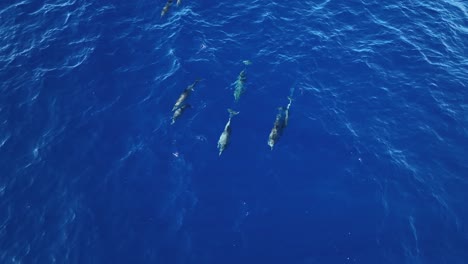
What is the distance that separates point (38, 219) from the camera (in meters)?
34.1

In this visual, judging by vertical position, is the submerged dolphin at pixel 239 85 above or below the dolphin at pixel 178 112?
above

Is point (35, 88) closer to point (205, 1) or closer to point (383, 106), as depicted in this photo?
point (205, 1)

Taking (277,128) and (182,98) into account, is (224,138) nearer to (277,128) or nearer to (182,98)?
(277,128)

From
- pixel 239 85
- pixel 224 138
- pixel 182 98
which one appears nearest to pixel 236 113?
pixel 224 138

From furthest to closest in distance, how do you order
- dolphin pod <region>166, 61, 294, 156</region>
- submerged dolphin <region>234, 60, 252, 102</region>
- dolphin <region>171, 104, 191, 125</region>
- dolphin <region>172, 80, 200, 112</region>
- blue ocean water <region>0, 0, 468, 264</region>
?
submerged dolphin <region>234, 60, 252, 102</region> < dolphin <region>172, 80, 200, 112</region> < dolphin <region>171, 104, 191, 125</region> < dolphin pod <region>166, 61, 294, 156</region> < blue ocean water <region>0, 0, 468, 264</region>

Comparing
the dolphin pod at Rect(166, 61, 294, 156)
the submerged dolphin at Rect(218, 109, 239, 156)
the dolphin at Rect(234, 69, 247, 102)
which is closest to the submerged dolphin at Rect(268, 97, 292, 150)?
the dolphin pod at Rect(166, 61, 294, 156)

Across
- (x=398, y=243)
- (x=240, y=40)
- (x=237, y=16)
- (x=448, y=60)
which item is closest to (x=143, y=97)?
(x=240, y=40)

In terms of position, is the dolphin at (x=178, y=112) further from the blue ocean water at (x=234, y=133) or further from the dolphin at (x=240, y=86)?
the dolphin at (x=240, y=86)

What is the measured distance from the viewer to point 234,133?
39.3 meters

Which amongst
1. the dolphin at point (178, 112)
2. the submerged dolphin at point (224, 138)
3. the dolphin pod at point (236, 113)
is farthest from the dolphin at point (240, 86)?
the dolphin at point (178, 112)

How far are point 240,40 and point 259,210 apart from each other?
21.8 metres

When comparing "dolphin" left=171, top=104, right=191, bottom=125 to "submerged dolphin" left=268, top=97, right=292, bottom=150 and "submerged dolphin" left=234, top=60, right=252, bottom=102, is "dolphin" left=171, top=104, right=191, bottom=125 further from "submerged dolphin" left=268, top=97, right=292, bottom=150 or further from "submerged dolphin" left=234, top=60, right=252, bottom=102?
"submerged dolphin" left=268, top=97, right=292, bottom=150

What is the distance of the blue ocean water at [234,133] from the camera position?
33.1 meters

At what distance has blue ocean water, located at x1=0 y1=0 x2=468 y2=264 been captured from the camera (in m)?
33.1
